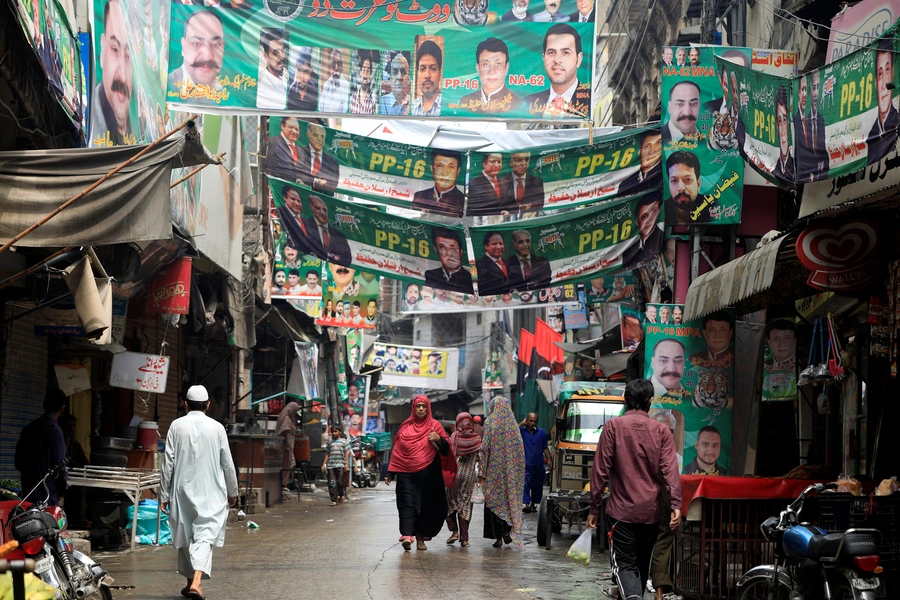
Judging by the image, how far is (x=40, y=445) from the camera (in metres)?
10.4

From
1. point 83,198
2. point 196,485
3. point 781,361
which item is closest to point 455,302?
point 781,361

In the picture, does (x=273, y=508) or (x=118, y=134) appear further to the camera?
(x=273, y=508)

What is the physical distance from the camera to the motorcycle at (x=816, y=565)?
6.41 meters

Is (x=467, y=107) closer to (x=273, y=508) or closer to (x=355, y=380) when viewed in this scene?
(x=273, y=508)


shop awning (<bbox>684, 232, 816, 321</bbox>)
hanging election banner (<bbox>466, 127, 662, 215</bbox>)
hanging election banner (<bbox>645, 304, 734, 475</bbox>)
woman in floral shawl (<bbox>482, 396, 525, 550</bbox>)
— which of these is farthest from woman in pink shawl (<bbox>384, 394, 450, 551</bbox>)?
shop awning (<bbox>684, 232, 816, 321</bbox>)

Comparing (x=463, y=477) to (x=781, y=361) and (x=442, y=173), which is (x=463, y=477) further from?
(x=781, y=361)

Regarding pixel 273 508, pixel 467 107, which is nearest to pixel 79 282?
pixel 467 107

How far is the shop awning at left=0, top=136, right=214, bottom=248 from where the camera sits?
8.31 metres

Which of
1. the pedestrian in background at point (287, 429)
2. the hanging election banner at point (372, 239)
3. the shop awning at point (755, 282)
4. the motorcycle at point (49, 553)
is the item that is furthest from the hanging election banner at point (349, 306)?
the motorcycle at point (49, 553)

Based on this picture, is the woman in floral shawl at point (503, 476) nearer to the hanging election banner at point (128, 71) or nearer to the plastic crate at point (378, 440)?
the hanging election banner at point (128, 71)

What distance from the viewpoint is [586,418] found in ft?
59.9

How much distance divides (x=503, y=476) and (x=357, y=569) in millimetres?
3943

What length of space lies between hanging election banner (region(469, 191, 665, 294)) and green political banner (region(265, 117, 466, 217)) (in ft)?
2.94

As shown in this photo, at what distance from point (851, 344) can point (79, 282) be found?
26.7 ft
